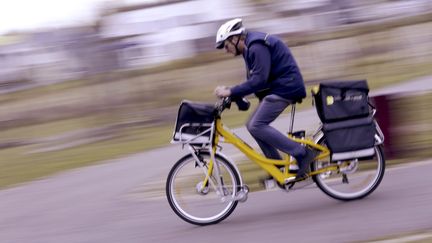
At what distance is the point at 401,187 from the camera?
786 cm

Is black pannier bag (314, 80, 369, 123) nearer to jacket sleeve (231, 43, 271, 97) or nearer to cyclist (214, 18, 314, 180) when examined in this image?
cyclist (214, 18, 314, 180)

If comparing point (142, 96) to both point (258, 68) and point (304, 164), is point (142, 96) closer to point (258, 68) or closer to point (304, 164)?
point (304, 164)

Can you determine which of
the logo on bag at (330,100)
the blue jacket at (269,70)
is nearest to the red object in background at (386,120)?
the logo on bag at (330,100)

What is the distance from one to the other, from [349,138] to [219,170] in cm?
128

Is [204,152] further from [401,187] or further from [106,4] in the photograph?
[106,4]

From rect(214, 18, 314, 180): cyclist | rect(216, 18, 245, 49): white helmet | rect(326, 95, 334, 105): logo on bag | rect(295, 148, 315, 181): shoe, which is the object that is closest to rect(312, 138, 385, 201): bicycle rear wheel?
rect(295, 148, 315, 181): shoe

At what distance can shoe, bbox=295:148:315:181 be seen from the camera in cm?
738

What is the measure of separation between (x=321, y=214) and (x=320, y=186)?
0.41m

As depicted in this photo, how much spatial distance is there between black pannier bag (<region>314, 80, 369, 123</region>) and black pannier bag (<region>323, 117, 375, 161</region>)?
8cm

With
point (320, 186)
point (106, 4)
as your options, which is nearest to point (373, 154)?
point (320, 186)

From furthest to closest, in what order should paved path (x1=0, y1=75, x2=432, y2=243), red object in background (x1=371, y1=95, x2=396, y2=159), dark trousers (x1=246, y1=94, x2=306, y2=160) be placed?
1. red object in background (x1=371, y1=95, x2=396, y2=159)
2. dark trousers (x1=246, y1=94, x2=306, y2=160)
3. paved path (x1=0, y1=75, x2=432, y2=243)

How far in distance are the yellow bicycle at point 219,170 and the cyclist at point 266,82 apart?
0.13 meters

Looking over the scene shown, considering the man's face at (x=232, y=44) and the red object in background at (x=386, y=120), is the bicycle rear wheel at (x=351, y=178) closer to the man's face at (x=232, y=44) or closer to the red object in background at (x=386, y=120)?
the man's face at (x=232, y=44)

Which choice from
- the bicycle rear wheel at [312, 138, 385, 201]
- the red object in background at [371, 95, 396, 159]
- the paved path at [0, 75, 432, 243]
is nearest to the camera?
the paved path at [0, 75, 432, 243]
